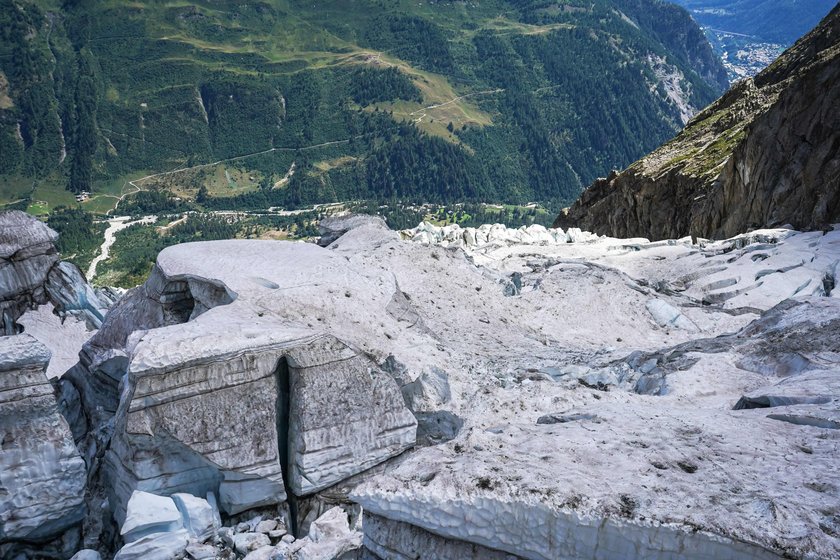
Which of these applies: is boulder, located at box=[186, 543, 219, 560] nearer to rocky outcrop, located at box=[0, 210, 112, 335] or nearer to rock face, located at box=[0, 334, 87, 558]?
rock face, located at box=[0, 334, 87, 558]

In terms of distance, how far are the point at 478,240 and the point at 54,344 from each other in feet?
64.7

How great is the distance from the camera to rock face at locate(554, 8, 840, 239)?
3291cm

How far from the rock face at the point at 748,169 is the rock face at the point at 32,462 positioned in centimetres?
2954

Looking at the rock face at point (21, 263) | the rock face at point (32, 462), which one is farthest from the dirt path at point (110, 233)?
the rock face at point (32, 462)

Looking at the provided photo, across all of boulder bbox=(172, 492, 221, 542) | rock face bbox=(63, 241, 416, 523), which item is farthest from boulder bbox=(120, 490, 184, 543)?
rock face bbox=(63, 241, 416, 523)

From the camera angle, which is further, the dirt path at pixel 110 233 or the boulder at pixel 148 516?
the dirt path at pixel 110 233

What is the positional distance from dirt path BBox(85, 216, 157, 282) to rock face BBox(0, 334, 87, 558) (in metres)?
99.0

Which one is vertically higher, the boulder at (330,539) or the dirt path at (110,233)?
the dirt path at (110,233)

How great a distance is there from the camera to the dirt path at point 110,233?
11303 cm

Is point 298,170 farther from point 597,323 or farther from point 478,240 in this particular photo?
point 597,323

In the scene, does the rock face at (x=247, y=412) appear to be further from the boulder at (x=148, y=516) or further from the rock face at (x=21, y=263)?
the rock face at (x=21, y=263)

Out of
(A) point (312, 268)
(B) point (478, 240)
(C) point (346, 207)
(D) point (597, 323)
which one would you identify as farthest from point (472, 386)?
(C) point (346, 207)

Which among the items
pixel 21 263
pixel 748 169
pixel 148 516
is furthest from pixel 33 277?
pixel 748 169

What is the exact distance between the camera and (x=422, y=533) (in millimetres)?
8922
